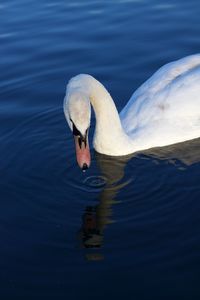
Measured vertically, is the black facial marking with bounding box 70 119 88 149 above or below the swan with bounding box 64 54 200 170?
above

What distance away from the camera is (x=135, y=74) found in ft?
43.7

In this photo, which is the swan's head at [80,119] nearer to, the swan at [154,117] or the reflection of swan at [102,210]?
the reflection of swan at [102,210]

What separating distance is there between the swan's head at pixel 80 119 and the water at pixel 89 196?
61cm

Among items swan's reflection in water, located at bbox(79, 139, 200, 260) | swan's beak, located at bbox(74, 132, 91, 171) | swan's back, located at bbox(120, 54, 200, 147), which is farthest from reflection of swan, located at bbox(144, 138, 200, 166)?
swan's beak, located at bbox(74, 132, 91, 171)

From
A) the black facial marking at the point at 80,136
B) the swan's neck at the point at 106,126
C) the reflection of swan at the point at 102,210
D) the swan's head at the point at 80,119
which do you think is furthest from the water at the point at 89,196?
the black facial marking at the point at 80,136

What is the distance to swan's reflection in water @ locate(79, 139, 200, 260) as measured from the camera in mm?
8352

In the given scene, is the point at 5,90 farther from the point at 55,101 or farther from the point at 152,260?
the point at 152,260

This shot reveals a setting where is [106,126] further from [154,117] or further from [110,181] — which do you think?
[110,181]

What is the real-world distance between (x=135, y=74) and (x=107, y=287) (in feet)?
22.0

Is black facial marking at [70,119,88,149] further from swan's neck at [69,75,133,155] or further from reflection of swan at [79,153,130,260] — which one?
swan's neck at [69,75,133,155]

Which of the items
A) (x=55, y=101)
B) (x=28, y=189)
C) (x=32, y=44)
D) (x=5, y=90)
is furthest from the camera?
(x=32, y=44)

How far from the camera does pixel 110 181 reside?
31.3ft

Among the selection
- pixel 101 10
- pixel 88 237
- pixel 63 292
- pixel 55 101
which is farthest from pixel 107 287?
pixel 101 10

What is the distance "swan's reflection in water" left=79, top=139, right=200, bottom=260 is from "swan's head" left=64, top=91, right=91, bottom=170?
59 centimetres
